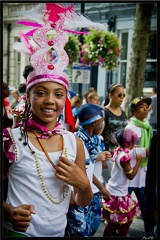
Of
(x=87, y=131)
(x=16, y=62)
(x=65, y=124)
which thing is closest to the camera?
(x=87, y=131)

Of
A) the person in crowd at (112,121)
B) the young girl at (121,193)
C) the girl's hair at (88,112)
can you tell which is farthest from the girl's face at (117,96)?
the girl's hair at (88,112)

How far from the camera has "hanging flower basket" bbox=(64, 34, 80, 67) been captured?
467 inches

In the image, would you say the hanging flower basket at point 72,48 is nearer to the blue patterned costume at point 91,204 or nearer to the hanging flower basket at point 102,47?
the hanging flower basket at point 102,47

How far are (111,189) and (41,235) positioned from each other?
7.38 feet

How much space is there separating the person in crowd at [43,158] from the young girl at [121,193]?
2.00 metres

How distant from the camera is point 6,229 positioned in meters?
2.19

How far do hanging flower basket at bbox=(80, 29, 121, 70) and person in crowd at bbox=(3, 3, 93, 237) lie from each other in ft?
29.8

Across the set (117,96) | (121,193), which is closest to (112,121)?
(117,96)

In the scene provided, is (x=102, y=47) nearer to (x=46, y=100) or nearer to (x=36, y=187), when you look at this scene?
(x=46, y=100)

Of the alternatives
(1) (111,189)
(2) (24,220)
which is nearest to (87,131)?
(1) (111,189)

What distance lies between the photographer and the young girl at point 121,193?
13.9ft

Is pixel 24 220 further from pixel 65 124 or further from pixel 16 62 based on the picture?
pixel 16 62

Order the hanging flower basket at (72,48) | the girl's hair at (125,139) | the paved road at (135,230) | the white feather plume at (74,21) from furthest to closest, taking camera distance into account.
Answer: the hanging flower basket at (72,48) < the paved road at (135,230) < the girl's hair at (125,139) < the white feather plume at (74,21)

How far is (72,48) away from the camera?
1211cm
